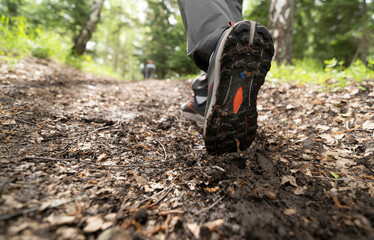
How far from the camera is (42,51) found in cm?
405

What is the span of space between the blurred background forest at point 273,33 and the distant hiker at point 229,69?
73.1 inches

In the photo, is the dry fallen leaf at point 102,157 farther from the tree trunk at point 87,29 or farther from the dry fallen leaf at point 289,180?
the tree trunk at point 87,29

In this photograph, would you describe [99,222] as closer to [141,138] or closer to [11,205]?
[11,205]

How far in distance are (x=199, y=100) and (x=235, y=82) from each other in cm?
68

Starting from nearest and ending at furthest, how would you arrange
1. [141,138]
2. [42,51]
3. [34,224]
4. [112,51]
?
[34,224]
[141,138]
[42,51]
[112,51]

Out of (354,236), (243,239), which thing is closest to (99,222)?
(243,239)

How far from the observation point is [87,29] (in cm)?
602

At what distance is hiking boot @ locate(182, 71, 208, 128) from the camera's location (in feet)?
5.79

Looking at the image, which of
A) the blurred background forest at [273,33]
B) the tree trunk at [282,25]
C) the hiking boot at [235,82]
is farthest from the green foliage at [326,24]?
the hiking boot at [235,82]

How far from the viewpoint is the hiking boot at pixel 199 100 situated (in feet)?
5.79

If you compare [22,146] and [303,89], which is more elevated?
[303,89]

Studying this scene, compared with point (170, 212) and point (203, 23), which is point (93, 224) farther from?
point (203, 23)

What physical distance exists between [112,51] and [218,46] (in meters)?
20.3

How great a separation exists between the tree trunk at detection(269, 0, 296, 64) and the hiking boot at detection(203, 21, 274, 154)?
10.1 ft
